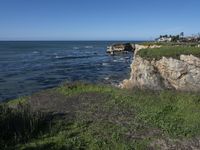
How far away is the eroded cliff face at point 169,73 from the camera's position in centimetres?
2352

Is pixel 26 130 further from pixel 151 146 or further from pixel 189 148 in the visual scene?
pixel 189 148

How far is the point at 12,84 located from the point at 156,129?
28213 millimetres

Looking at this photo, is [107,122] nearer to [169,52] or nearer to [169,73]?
[169,73]

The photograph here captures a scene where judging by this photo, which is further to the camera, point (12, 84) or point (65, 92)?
point (12, 84)

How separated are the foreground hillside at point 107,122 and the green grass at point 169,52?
25.2ft

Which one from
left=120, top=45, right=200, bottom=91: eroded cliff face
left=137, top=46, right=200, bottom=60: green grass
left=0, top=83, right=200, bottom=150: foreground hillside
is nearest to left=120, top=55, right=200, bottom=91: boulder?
left=120, top=45, right=200, bottom=91: eroded cliff face

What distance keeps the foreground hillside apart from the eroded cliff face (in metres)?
6.06

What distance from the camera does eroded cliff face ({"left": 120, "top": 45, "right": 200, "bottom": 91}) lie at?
2352 centimetres

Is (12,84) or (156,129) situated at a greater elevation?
(156,129)

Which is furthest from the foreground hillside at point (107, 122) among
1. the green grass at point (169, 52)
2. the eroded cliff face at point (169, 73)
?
the green grass at point (169, 52)

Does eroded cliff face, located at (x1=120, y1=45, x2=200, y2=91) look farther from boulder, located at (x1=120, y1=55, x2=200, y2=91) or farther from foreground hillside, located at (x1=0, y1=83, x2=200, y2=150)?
foreground hillside, located at (x1=0, y1=83, x2=200, y2=150)

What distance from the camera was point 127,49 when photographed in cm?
9669

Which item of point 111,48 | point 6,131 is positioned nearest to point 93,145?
point 6,131

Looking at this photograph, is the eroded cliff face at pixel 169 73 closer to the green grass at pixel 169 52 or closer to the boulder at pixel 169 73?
the boulder at pixel 169 73
